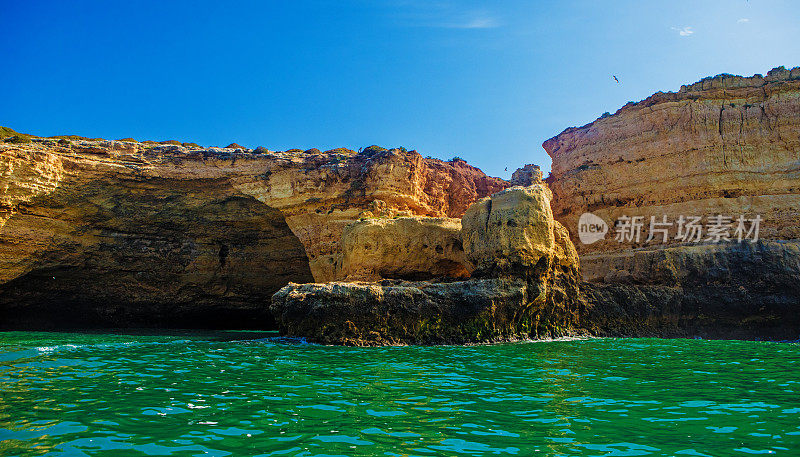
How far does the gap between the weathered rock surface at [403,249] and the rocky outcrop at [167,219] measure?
→ 2520 mm

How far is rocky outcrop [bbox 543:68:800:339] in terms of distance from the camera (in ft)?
54.4

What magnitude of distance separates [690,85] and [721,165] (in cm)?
406

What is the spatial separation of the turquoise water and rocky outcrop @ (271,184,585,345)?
318cm

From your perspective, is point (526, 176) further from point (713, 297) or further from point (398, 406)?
point (398, 406)

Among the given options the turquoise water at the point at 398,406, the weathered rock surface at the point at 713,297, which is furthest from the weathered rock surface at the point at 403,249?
the turquoise water at the point at 398,406

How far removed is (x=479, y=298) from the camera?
45.0 ft

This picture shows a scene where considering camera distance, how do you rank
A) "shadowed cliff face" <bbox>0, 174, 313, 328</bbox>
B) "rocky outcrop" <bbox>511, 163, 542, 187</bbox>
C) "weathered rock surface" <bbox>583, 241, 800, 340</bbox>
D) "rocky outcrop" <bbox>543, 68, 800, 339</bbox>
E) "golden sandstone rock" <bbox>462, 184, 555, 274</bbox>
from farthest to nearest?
1. "rocky outcrop" <bbox>511, 163, 542, 187</bbox>
2. "shadowed cliff face" <bbox>0, 174, 313, 328</bbox>
3. "rocky outcrop" <bbox>543, 68, 800, 339</bbox>
4. "weathered rock surface" <bbox>583, 241, 800, 340</bbox>
5. "golden sandstone rock" <bbox>462, 184, 555, 274</bbox>

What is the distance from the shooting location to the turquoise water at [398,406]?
415 centimetres

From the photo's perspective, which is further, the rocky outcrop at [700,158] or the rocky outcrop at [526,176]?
the rocky outcrop at [526,176]

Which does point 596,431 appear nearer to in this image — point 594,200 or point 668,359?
point 668,359

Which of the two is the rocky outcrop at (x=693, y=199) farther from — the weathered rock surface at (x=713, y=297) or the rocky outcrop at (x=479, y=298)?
the rocky outcrop at (x=479, y=298)

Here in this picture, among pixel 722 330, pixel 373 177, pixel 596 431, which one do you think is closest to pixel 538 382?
pixel 596 431

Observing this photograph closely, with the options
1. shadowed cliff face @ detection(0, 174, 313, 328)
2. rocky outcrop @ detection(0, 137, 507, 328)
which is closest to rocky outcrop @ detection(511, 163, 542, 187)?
rocky outcrop @ detection(0, 137, 507, 328)

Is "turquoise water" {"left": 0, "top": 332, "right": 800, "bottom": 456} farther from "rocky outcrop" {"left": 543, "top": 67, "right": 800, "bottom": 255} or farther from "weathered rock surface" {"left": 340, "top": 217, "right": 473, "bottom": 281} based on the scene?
"rocky outcrop" {"left": 543, "top": 67, "right": 800, "bottom": 255}
